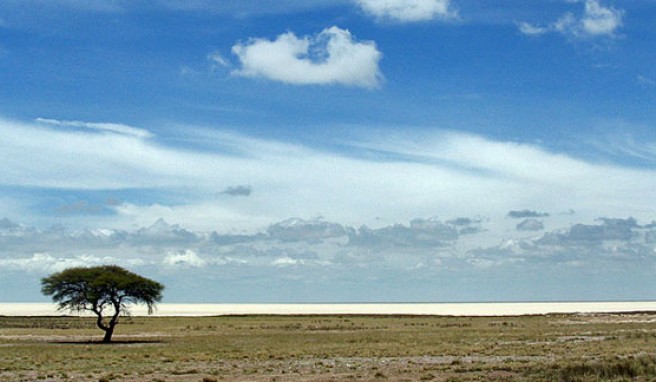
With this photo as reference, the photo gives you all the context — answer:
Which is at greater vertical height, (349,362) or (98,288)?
(98,288)

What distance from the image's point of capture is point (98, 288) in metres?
64.4

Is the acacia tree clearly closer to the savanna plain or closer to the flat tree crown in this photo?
the flat tree crown

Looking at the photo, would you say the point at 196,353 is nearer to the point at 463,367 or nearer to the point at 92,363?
the point at 92,363

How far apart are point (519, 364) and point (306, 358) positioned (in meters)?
12.6

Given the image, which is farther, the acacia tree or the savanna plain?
the acacia tree

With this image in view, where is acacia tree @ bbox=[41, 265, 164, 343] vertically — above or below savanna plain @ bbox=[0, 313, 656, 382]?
above

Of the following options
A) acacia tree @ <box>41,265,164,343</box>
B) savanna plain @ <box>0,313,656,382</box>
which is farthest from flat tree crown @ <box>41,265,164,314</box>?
savanna plain @ <box>0,313,656,382</box>

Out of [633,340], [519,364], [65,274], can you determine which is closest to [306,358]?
[519,364]

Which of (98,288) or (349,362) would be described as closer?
(349,362)

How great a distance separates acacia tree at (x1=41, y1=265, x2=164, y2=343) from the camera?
6469cm

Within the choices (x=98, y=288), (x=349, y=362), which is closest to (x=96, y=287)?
(x=98, y=288)

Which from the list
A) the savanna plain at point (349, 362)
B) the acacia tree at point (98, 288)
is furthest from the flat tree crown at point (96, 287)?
the savanna plain at point (349, 362)

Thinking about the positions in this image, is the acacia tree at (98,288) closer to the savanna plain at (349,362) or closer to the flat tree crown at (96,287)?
the flat tree crown at (96,287)

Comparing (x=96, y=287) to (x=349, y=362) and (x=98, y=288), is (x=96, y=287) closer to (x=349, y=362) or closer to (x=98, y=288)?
(x=98, y=288)
